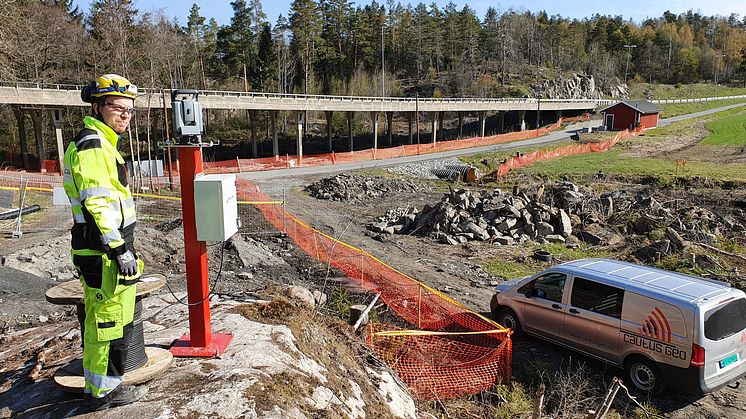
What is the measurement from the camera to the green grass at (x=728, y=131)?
4694 centimetres

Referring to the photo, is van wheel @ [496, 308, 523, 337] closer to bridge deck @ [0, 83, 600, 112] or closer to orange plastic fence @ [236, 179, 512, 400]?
orange plastic fence @ [236, 179, 512, 400]

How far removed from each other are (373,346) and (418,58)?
102 m

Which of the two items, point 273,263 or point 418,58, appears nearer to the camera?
point 273,263

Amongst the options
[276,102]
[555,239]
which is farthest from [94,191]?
[276,102]

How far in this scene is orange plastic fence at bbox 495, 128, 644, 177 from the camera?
3569 cm

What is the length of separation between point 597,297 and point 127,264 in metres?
7.12

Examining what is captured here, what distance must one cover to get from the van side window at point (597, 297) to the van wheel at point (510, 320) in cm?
129

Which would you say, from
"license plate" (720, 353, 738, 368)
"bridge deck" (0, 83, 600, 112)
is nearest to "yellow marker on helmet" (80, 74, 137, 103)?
"license plate" (720, 353, 738, 368)

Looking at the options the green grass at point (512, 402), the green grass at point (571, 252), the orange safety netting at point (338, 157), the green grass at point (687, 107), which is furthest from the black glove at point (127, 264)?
the green grass at point (687, 107)

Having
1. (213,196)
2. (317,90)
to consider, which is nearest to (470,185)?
(213,196)

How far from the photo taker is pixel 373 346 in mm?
7352

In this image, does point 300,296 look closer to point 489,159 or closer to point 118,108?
point 118,108

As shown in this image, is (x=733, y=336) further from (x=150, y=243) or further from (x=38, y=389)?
(x=150, y=243)

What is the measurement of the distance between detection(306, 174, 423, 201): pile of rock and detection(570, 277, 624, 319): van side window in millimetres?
18333
